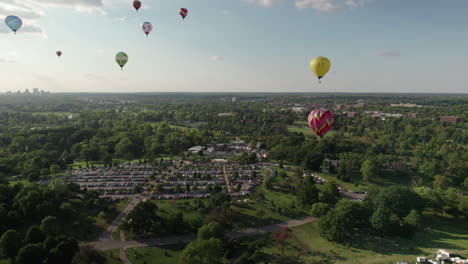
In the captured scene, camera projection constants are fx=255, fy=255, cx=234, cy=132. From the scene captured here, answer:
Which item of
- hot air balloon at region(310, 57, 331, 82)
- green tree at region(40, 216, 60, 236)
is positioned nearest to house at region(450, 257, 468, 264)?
hot air balloon at region(310, 57, 331, 82)

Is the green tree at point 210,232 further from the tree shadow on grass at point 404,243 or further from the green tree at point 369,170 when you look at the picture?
the green tree at point 369,170

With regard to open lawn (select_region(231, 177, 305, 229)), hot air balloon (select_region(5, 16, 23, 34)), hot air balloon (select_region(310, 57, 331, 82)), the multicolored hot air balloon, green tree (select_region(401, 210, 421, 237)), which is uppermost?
hot air balloon (select_region(5, 16, 23, 34))

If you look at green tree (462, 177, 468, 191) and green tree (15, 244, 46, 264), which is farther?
green tree (462, 177, 468, 191)

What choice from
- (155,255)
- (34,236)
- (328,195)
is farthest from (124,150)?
(328,195)

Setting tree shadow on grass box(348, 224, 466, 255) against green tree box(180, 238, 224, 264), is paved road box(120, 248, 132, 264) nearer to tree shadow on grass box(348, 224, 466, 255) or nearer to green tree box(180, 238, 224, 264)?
green tree box(180, 238, 224, 264)

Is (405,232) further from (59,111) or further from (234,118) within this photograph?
(59,111)

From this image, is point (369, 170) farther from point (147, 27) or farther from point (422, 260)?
point (147, 27)

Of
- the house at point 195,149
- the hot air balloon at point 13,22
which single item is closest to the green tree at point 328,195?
the house at point 195,149

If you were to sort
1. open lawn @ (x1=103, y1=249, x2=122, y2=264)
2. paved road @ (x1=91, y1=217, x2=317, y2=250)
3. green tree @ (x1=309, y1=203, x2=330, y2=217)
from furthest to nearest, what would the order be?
1. green tree @ (x1=309, y1=203, x2=330, y2=217)
2. paved road @ (x1=91, y1=217, x2=317, y2=250)
3. open lawn @ (x1=103, y1=249, x2=122, y2=264)
